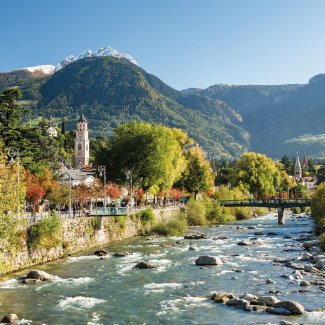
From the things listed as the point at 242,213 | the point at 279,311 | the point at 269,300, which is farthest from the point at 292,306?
the point at 242,213

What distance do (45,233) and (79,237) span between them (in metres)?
9.82

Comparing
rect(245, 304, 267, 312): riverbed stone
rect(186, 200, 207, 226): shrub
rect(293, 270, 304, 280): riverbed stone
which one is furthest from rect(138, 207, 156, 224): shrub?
rect(245, 304, 267, 312): riverbed stone

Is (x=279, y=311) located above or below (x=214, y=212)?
above

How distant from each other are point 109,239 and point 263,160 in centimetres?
8354

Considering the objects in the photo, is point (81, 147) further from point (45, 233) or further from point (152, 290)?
point (152, 290)

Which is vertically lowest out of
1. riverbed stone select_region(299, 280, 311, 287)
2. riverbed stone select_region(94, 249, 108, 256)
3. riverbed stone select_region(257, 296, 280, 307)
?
riverbed stone select_region(94, 249, 108, 256)

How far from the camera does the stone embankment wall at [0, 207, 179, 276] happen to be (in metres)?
41.0

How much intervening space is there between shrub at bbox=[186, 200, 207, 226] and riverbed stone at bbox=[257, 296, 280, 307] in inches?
2408

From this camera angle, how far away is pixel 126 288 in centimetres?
3531

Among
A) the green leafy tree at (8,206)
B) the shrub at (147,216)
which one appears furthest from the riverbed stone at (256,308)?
the shrub at (147,216)

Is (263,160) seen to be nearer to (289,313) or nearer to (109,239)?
(109,239)

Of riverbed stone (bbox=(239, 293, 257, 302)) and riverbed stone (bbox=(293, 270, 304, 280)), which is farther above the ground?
riverbed stone (bbox=(239, 293, 257, 302))

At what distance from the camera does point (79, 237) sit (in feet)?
178

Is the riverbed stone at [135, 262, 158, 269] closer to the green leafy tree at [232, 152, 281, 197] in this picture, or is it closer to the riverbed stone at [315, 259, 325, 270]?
the riverbed stone at [315, 259, 325, 270]
